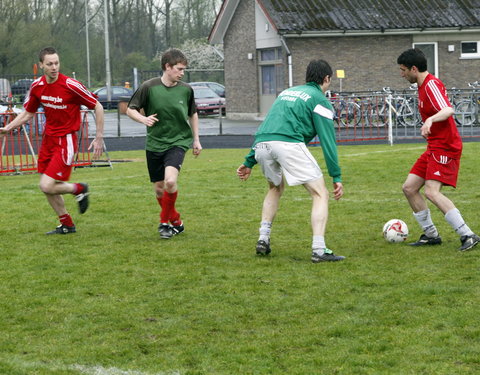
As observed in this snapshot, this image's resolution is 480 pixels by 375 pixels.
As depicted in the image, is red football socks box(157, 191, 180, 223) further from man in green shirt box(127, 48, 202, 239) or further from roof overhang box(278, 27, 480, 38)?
roof overhang box(278, 27, 480, 38)

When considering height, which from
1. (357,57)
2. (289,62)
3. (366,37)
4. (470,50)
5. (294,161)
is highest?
(366,37)

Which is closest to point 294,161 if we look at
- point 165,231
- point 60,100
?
point 165,231

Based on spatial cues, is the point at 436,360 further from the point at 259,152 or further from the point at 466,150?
the point at 466,150

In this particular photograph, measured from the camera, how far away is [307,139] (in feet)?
25.4

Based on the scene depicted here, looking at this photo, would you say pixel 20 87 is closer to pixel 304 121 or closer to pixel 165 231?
pixel 165 231

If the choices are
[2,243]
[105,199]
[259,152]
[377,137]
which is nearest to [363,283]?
[259,152]

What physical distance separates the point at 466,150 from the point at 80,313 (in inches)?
567

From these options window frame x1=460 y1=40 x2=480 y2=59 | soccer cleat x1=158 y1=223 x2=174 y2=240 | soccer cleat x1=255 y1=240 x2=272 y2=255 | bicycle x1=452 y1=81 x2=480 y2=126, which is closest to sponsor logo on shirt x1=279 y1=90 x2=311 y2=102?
soccer cleat x1=255 y1=240 x2=272 y2=255

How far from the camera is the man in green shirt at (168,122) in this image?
8.90 meters

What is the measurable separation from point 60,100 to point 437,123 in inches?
152

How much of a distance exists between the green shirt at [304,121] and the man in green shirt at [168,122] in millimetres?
1470

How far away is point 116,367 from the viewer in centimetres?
479

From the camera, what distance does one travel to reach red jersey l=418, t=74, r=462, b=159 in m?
7.79

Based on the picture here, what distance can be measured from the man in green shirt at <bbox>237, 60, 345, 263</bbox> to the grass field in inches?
21.0
